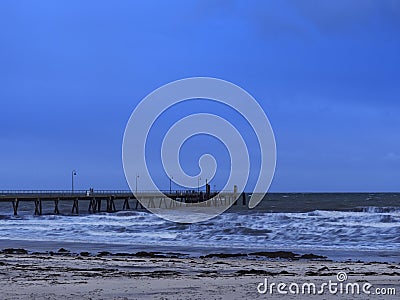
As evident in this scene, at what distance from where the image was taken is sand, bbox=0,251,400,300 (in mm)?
10844

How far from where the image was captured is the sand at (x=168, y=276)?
1084 cm

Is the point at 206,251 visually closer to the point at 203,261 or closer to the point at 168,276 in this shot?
the point at 203,261

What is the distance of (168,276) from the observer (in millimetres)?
13773

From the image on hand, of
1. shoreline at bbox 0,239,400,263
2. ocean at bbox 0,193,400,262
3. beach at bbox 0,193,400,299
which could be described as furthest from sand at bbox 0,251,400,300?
ocean at bbox 0,193,400,262

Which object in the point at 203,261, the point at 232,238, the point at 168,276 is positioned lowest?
the point at 232,238

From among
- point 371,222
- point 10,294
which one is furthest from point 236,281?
point 371,222

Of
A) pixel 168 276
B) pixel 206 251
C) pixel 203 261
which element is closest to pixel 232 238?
pixel 206 251

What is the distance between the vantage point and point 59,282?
12.4m

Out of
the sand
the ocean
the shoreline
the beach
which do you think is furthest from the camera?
the ocean

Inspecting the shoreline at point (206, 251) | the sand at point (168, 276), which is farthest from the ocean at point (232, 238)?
the sand at point (168, 276)

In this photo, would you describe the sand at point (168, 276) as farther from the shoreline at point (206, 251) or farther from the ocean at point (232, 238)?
the ocean at point (232, 238)

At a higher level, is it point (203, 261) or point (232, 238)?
point (203, 261)

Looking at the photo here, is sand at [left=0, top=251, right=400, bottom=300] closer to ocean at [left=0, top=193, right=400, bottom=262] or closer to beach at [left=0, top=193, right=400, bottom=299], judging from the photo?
beach at [left=0, top=193, right=400, bottom=299]

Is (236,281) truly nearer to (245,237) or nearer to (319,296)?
(319,296)
